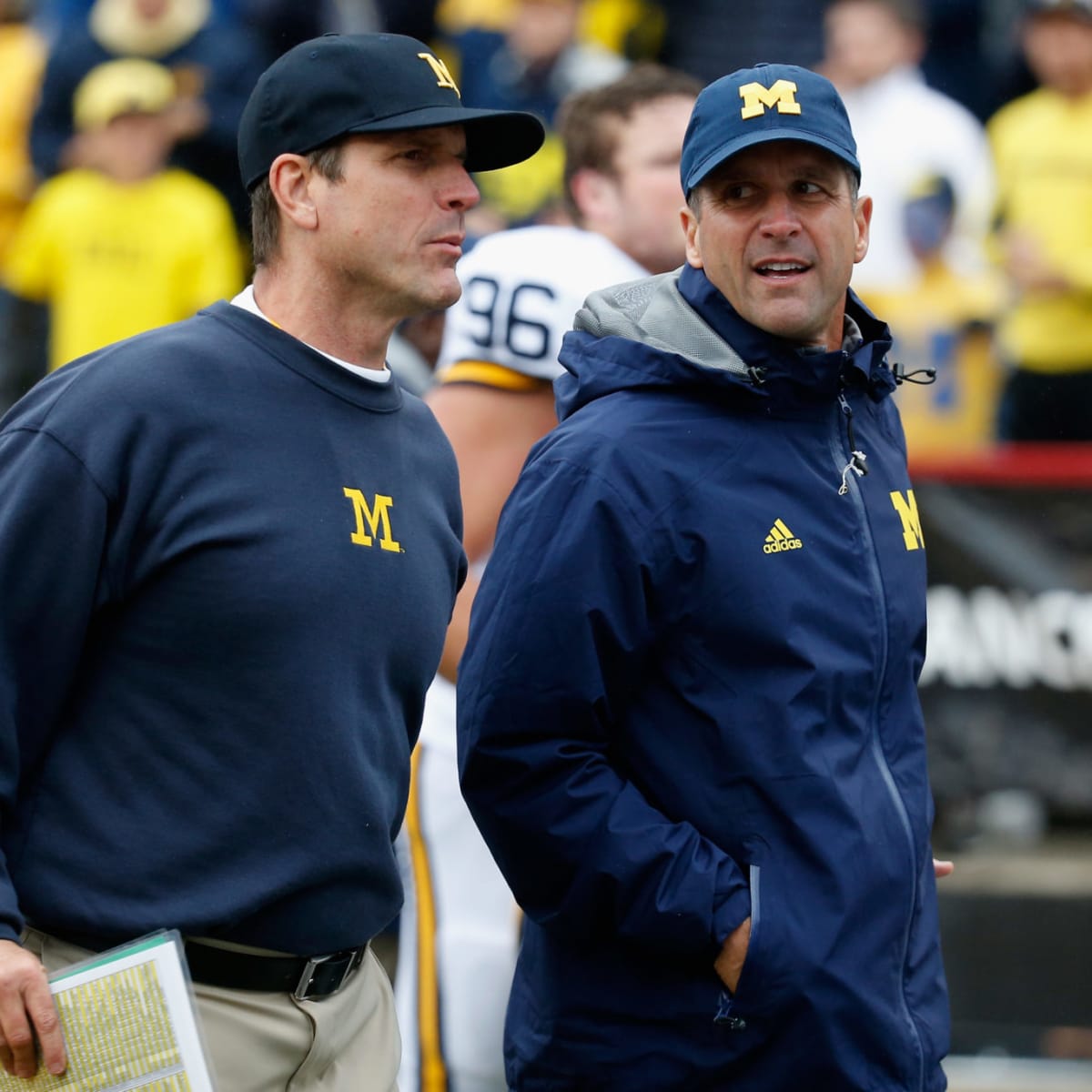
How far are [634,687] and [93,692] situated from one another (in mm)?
731

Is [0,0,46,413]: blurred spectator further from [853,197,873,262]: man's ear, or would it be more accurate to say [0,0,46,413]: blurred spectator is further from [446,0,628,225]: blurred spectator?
[853,197,873,262]: man's ear

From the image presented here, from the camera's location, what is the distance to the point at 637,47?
29.2 feet

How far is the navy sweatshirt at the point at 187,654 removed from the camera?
244 cm

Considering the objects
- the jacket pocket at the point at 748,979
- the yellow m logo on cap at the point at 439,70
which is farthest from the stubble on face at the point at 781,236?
the jacket pocket at the point at 748,979

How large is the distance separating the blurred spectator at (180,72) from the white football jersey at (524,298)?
4714 millimetres

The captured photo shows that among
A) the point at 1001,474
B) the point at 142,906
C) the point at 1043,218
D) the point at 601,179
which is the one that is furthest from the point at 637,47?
the point at 142,906

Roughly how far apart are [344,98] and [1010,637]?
378cm

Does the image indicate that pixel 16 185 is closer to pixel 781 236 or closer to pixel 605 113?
pixel 605 113

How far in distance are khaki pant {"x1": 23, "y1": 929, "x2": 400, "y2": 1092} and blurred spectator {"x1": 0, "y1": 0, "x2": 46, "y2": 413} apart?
248 inches

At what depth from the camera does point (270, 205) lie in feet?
9.29

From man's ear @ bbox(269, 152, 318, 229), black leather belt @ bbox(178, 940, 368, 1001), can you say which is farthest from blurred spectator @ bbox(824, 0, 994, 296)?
black leather belt @ bbox(178, 940, 368, 1001)

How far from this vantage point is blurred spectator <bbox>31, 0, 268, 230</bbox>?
8414 mm

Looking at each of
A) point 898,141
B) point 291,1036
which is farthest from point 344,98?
point 898,141

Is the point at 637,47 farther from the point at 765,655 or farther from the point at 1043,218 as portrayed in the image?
the point at 765,655
